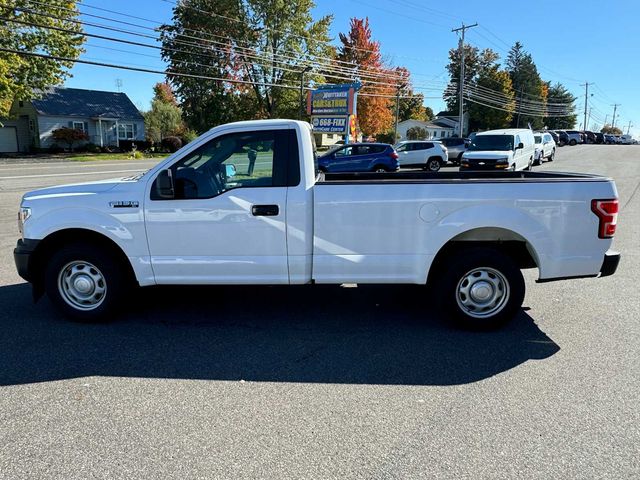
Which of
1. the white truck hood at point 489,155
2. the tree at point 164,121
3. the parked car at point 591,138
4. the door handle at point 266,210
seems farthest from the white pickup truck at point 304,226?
the parked car at point 591,138

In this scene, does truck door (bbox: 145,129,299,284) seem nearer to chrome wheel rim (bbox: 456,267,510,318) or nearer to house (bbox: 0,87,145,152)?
chrome wheel rim (bbox: 456,267,510,318)

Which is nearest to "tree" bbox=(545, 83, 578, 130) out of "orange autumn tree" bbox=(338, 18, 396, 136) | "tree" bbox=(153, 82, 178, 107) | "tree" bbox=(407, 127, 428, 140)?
"tree" bbox=(407, 127, 428, 140)

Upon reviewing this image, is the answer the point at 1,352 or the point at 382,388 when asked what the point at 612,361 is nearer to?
→ the point at 382,388

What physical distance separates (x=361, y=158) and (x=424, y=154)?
5891mm

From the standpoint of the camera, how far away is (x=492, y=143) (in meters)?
21.5

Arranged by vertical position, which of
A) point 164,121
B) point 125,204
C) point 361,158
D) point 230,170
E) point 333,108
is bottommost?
point 125,204

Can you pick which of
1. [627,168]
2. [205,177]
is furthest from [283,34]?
[205,177]

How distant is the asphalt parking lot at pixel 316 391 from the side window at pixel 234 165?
143 centimetres

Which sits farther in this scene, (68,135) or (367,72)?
(367,72)

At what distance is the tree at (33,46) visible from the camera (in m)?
31.9

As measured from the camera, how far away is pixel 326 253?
15.0ft

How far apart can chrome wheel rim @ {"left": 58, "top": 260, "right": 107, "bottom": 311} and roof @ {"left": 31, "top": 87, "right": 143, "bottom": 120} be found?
4492 cm

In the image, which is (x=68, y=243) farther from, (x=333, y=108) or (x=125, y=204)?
(x=333, y=108)

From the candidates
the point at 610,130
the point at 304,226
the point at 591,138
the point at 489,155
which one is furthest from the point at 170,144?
the point at 610,130
